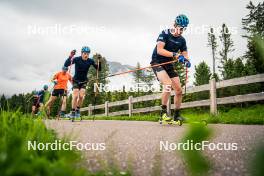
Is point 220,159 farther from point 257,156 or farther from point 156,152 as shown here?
point 257,156

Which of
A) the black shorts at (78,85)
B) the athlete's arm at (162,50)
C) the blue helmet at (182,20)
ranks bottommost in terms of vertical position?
the black shorts at (78,85)

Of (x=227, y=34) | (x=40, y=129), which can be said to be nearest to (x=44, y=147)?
(x=40, y=129)

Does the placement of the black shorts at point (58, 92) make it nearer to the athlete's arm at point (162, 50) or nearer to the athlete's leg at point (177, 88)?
the athlete's leg at point (177, 88)

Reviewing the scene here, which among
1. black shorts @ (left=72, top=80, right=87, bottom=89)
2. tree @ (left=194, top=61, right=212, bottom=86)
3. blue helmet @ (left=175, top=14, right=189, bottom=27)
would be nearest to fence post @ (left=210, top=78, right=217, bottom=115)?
black shorts @ (left=72, top=80, right=87, bottom=89)

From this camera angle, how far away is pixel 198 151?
0.43 m

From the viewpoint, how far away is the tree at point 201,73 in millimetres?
56188

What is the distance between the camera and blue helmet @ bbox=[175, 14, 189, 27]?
263 inches

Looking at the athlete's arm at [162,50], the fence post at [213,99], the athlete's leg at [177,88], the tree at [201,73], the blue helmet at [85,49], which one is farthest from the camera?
the tree at [201,73]

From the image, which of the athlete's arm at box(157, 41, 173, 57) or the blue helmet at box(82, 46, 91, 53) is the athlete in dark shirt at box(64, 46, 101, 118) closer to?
the blue helmet at box(82, 46, 91, 53)

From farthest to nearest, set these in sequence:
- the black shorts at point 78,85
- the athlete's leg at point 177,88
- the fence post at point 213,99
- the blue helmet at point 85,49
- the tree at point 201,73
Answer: the tree at point 201,73, the fence post at point 213,99, the blue helmet at point 85,49, the black shorts at point 78,85, the athlete's leg at point 177,88

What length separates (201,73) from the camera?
2283 inches

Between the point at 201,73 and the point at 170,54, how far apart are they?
52679 millimetres

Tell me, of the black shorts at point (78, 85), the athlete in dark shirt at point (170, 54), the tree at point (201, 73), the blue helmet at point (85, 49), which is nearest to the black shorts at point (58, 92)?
the black shorts at point (78, 85)

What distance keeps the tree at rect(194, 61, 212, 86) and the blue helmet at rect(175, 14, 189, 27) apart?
4951cm
